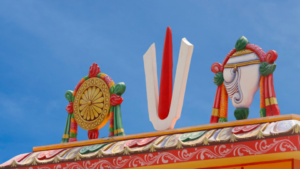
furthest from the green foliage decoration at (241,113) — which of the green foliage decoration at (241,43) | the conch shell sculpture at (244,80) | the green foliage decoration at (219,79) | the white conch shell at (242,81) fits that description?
the green foliage decoration at (241,43)

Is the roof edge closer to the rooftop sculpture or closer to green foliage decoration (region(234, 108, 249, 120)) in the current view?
the rooftop sculpture

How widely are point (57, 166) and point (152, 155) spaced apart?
8.99ft

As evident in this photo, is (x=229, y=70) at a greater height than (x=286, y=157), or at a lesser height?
greater

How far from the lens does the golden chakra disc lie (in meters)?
10.8

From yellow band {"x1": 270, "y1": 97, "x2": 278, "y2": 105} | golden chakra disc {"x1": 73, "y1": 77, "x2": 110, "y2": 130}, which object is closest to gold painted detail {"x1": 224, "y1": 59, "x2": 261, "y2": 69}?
yellow band {"x1": 270, "y1": 97, "x2": 278, "y2": 105}

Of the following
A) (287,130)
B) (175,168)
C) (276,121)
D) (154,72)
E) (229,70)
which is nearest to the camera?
(287,130)

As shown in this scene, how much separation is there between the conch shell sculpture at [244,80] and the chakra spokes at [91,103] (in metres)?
3.23

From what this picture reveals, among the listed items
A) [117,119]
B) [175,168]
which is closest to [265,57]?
[175,168]

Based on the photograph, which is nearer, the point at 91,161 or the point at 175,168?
the point at 175,168

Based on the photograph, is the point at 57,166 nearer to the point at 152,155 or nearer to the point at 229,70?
the point at 152,155

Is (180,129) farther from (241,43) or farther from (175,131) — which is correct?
(241,43)

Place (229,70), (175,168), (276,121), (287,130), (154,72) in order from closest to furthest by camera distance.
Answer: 1. (287,130)
2. (276,121)
3. (175,168)
4. (229,70)
5. (154,72)

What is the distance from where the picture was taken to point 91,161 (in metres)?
9.35

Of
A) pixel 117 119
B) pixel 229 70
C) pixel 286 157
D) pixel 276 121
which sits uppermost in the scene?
pixel 229 70
